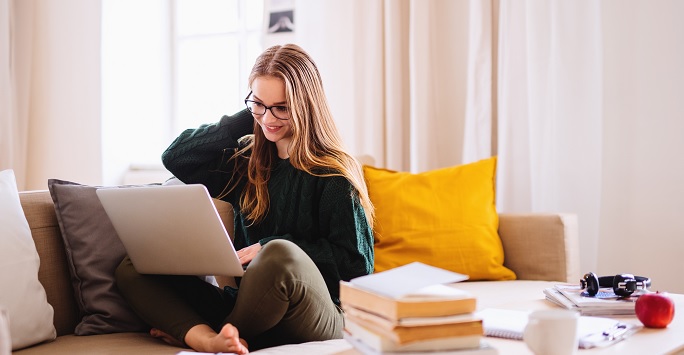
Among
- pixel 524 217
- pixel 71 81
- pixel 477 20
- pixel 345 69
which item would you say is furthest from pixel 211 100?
pixel 524 217

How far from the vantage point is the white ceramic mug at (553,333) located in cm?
104

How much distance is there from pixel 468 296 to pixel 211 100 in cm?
290

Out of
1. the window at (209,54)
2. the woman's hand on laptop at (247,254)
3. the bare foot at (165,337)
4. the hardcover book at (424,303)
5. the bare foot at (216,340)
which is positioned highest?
the window at (209,54)

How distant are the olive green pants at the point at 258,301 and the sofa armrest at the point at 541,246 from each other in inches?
36.7

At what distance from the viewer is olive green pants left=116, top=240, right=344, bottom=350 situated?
1.41 m

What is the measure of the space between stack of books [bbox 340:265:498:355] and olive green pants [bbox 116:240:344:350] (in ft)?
1.25

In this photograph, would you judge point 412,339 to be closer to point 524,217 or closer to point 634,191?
point 524,217

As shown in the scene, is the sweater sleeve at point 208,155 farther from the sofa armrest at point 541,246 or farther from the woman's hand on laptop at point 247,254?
the sofa armrest at point 541,246

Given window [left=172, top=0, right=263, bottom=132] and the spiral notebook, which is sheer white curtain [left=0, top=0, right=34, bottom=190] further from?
the spiral notebook

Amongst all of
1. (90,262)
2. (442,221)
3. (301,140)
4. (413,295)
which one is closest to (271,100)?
(301,140)

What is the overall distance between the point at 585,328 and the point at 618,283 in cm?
28

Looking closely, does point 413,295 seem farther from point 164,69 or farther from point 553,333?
point 164,69

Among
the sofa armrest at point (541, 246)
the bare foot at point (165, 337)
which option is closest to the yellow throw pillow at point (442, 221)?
the sofa armrest at point (541, 246)

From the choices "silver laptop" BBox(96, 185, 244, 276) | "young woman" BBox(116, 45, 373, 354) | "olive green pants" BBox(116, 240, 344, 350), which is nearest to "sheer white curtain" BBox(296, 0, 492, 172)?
"young woman" BBox(116, 45, 373, 354)
